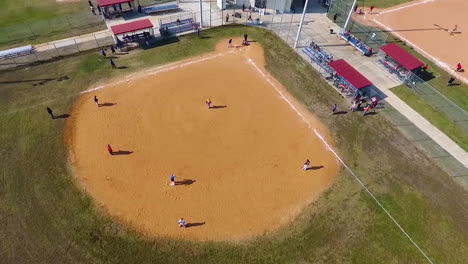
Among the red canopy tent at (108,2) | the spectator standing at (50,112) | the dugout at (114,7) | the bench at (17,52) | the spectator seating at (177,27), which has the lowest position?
the spectator standing at (50,112)

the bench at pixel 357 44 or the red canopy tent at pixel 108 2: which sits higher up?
the red canopy tent at pixel 108 2

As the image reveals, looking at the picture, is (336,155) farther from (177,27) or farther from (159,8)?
(159,8)

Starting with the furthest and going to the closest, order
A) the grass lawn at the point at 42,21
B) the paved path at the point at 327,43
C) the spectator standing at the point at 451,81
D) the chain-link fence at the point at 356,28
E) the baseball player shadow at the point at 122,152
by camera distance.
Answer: the chain-link fence at the point at 356,28, the grass lawn at the point at 42,21, the spectator standing at the point at 451,81, the paved path at the point at 327,43, the baseball player shadow at the point at 122,152

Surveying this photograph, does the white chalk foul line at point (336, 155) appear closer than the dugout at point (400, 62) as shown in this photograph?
Yes

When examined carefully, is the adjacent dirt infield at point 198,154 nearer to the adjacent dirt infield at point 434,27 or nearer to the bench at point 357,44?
the bench at point 357,44

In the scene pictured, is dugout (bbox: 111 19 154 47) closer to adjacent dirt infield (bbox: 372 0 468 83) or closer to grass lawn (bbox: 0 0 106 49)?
grass lawn (bbox: 0 0 106 49)

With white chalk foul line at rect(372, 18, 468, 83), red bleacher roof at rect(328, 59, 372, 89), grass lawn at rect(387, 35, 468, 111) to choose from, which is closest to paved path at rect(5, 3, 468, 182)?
red bleacher roof at rect(328, 59, 372, 89)

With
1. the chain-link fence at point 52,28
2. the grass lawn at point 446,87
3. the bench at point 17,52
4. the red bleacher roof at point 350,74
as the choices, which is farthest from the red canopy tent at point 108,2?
the grass lawn at point 446,87

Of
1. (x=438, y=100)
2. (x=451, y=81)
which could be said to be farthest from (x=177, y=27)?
(x=451, y=81)
